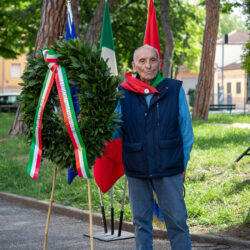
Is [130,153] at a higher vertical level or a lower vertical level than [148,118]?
lower

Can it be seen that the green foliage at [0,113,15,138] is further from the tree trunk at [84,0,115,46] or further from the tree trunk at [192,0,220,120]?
the tree trunk at [192,0,220,120]

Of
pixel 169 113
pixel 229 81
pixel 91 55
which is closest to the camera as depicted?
pixel 169 113

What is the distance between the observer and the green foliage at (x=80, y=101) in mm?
4766

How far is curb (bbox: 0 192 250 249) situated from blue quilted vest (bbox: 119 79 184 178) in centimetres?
195

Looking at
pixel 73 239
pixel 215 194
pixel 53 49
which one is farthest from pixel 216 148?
pixel 53 49

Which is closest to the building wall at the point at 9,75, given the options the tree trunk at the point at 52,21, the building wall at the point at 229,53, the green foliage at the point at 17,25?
the building wall at the point at 229,53

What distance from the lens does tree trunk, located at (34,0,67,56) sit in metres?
14.1

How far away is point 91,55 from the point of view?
4.91 m

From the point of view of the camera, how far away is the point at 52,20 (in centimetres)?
1420

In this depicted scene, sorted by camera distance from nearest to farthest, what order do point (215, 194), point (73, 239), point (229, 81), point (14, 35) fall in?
point (73, 239) < point (215, 194) < point (14, 35) < point (229, 81)

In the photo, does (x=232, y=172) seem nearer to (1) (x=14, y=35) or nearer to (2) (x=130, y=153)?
(2) (x=130, y=153)

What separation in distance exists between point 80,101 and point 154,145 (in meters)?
0.81

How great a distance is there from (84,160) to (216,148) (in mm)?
7791

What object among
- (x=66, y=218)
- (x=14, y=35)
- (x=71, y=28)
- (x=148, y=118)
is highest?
(x=14, y=35)
